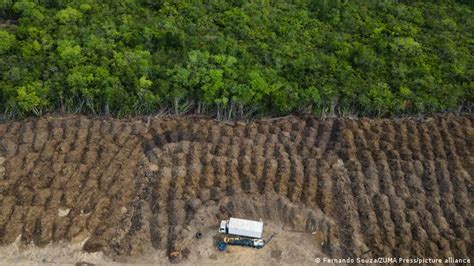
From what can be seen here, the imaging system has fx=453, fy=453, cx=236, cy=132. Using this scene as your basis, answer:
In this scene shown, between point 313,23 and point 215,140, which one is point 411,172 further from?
point 313,23

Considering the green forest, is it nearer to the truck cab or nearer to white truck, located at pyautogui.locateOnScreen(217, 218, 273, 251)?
the truck cab

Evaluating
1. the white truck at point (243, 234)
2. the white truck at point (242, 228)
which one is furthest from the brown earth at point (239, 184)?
the white truck at point (242, 228)

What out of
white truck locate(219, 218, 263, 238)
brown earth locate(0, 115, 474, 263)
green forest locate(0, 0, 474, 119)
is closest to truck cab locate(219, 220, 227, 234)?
white truck locate(219, 218, 263, 238)

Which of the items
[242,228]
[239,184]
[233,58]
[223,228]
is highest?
[233,58]

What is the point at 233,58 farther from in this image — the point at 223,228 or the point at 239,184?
the point at 223,228

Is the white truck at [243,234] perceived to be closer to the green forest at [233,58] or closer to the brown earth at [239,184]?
the brown earth at [239,184]

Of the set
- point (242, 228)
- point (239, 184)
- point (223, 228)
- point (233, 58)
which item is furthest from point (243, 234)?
point (233, 58)
